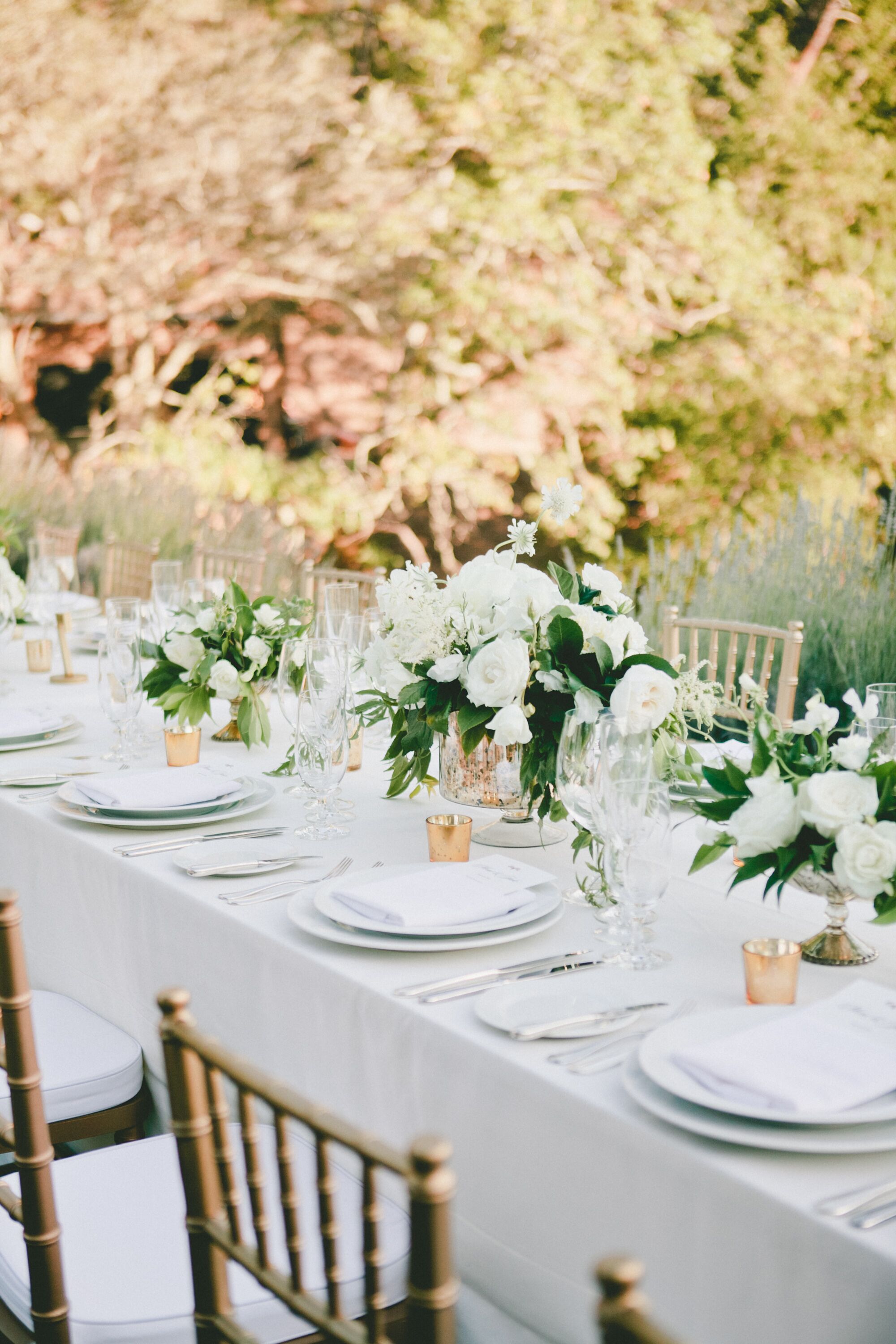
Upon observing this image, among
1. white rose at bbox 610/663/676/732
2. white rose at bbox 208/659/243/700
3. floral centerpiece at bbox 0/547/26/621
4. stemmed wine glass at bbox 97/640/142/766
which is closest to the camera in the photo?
white rose at bbox 610/663/676/732

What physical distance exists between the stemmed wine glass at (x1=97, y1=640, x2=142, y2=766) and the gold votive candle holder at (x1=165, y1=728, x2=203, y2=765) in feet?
0.24

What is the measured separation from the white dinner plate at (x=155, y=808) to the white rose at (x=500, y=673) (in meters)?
0.45

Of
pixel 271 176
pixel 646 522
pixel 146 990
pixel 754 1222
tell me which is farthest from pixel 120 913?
pixel 271 176

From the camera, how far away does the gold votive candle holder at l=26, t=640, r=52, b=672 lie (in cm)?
300

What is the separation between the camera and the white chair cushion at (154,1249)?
1.21 metres

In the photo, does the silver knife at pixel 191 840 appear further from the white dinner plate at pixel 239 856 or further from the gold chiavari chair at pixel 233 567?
the gold chiavari chair at pixel 233 567

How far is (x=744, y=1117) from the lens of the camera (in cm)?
98

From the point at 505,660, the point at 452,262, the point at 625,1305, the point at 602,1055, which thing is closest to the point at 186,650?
the point at 505,660

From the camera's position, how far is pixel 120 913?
1.69m

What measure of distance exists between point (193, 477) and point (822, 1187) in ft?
23.5

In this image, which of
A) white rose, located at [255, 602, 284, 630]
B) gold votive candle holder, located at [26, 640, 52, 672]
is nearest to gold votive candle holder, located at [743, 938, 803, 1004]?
white rose, located at [255, 602, 284, 630]

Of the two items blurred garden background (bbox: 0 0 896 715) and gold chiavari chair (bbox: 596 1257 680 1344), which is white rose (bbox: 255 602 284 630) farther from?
blurred garden background (bbox: 0 0 896 715)

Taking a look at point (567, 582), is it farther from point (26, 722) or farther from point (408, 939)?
point (26, 722)

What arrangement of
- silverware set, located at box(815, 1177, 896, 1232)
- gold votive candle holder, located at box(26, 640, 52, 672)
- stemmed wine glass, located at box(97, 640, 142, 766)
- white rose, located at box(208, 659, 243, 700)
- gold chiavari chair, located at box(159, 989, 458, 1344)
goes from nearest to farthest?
gold chiavari chair, located at box(159, 989, 458, 1344) < silverware set, located at box(815, 1177, 896, 1232) < stemmed wine glass, located at box(97, 640, 142, 766) < white rose, located at box(208, 659, 243, 700) < gold votive candle holder, located at box(26, 640, 52, 672)
